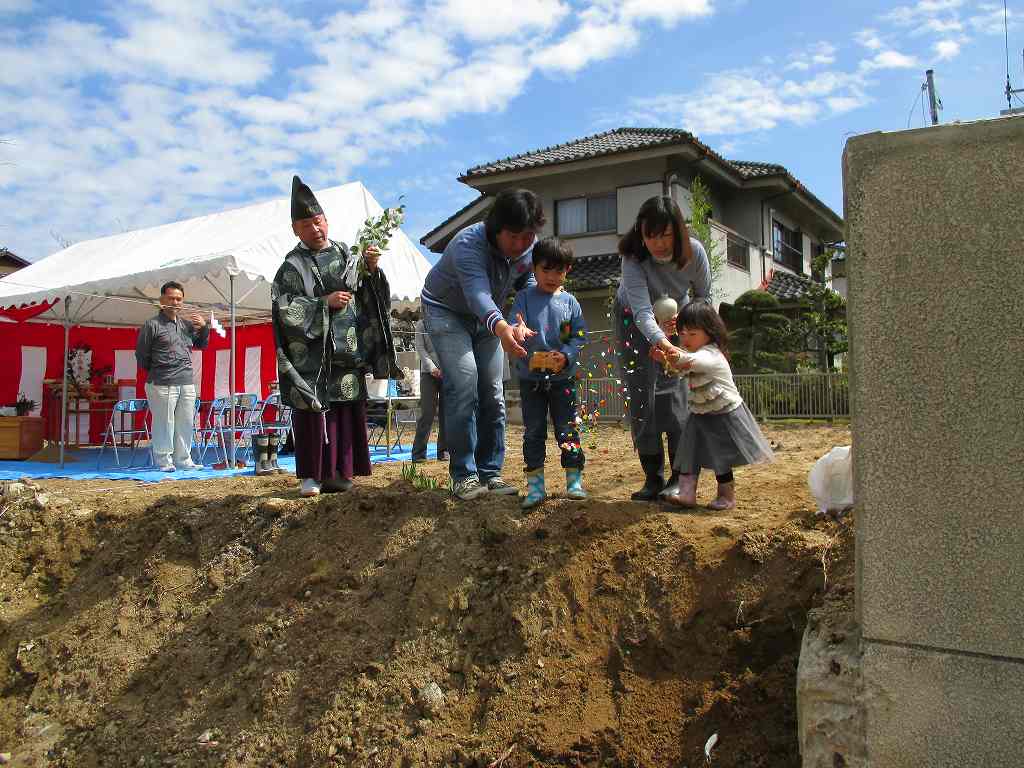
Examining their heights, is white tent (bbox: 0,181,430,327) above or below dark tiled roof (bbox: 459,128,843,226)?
below

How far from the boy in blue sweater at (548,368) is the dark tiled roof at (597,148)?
39.8 feet

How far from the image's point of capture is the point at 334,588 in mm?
3338

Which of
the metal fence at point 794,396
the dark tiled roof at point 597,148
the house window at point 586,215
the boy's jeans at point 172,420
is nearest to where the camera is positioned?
the boy's jeans at point 172,420

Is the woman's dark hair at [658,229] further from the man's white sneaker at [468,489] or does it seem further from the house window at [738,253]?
the house window at [738,253]

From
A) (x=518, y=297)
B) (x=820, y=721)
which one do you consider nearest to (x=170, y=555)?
(x=518, y=297)

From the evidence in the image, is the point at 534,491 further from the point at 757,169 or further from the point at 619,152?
the point at 757,169

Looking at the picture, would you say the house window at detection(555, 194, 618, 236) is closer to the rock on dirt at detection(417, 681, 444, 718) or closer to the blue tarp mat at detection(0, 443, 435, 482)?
the blue tarp mat at detection(0, 443, 435, 482)

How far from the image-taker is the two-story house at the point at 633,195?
50.8 ft

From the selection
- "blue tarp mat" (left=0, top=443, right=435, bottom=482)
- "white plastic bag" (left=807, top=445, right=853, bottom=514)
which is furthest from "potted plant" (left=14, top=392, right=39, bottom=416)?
"white plastic bag" (left=807, top=445, right=853, bottom=514)

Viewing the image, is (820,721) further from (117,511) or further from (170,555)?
(117,511)

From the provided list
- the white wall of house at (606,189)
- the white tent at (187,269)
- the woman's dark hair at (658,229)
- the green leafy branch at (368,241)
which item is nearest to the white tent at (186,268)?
the white tent at (187,269)

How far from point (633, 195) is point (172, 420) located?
11.4 m

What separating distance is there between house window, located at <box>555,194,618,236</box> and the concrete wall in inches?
583

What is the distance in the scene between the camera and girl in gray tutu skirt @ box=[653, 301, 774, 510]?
3244 mm
